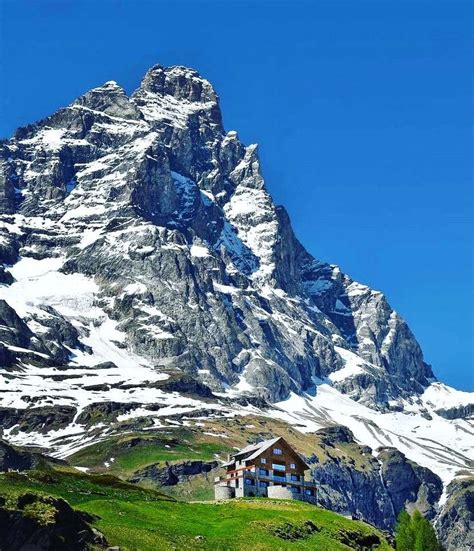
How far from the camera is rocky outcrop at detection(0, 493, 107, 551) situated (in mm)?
56800

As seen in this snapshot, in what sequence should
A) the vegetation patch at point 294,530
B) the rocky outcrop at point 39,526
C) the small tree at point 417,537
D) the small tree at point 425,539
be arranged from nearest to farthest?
the rocky outcrop at point 39,526, the vegetation patch at point 294,530, the small tree at point 425,539, the small tree at point 417,537

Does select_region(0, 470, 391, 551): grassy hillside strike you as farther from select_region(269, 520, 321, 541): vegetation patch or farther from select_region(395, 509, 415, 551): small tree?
select_region(395, 509, 415, 551): small tree

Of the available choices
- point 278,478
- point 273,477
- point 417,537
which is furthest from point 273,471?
point 417,537

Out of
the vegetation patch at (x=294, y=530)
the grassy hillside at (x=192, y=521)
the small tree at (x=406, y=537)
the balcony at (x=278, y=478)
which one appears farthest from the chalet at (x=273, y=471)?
the vegetation patch at (x=294, y=530)

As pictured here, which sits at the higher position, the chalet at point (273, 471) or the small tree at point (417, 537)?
the chalet at point (273, 471)

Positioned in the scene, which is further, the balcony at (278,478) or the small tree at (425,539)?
the balcony at (278,478)

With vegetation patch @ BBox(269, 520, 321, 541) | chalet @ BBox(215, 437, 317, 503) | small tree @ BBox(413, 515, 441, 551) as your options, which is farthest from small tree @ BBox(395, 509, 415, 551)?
chalet @ BBox(215, 437, 317, 503)

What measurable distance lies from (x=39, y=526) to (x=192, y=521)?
24.7m

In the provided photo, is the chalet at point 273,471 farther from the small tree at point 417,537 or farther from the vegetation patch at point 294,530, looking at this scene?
the vegetation patch at point 294,530

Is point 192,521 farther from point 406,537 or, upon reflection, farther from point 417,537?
point 406,537

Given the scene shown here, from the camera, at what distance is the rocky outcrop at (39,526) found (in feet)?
186

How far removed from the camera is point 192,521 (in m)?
79.9

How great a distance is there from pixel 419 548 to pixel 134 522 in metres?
42.4

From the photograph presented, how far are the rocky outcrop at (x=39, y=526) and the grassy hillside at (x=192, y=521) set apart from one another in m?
0.55
